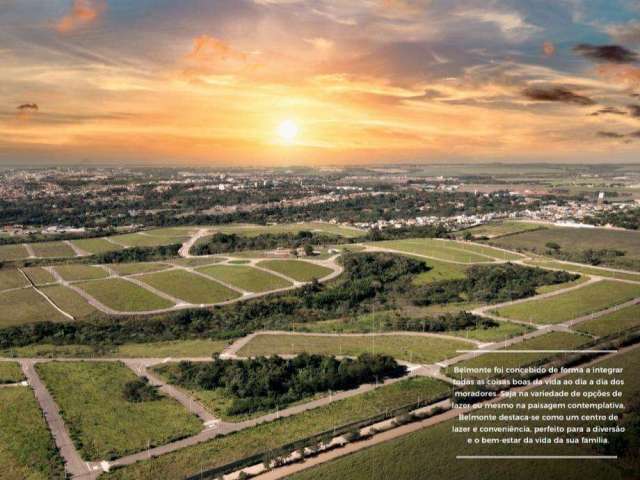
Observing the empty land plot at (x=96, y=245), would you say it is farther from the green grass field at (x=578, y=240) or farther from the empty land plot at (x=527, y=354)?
the empty land plot at (x=527, y=354)

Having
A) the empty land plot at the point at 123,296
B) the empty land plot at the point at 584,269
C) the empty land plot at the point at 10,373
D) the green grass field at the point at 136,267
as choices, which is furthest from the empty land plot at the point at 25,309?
the empty land plot at the point at 584,269

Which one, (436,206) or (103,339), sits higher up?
(436,206)

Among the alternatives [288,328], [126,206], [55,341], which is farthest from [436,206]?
[55,341]

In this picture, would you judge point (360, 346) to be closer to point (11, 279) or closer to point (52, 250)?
point (11, 279)

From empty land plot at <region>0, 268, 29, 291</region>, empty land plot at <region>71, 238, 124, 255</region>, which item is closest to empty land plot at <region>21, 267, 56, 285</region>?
empty land plot at <region>0, 268, 29, 291</region>

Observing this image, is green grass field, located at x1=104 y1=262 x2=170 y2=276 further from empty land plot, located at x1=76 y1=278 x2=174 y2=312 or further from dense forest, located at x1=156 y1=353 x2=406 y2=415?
dense forest, located at x1=156 y1=353 x2=406 y2=415

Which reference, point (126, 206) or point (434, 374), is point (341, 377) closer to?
point (434, 374)
